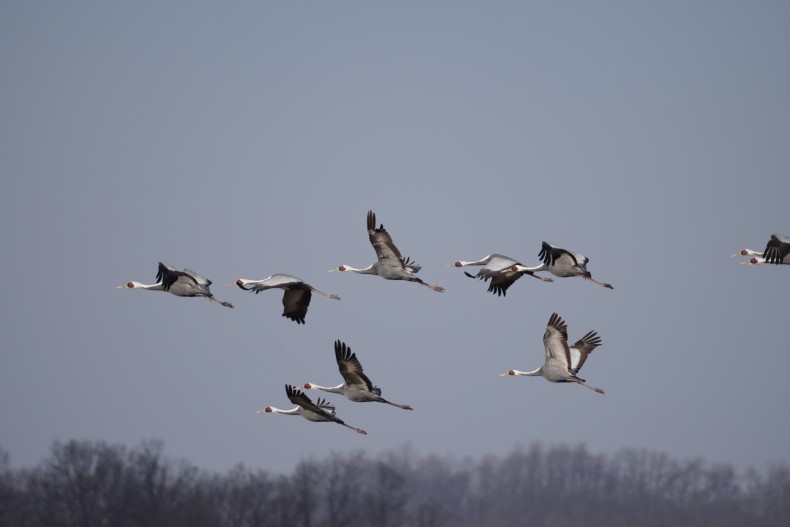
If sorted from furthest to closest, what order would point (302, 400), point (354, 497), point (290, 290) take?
point (354, 497) → point (290, 290) → point (302, 400)

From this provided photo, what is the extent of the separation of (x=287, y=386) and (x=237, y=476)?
51009mm

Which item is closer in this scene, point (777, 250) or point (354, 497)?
point (777, 250)

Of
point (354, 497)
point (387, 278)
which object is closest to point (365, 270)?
point (387, 278)

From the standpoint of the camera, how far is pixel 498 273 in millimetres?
45688

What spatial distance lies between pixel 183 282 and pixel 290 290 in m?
3.55

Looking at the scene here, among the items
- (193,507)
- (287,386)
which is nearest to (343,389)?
(287,386)

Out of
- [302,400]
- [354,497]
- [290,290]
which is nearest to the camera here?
[302,400]

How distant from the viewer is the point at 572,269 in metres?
43.2

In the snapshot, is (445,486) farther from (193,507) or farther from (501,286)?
(501,286)

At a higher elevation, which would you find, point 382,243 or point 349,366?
point 382,243

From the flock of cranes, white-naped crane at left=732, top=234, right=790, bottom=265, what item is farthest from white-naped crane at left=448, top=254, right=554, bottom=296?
white-naped crane at left=732, top=234, right=790, bottom=265

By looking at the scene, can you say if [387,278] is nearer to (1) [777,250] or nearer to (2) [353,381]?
(2) [353,381]

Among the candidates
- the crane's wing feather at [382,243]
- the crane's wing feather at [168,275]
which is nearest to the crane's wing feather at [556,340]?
the crane's wing feather at [382,243]

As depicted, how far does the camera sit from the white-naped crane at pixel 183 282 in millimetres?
41812
